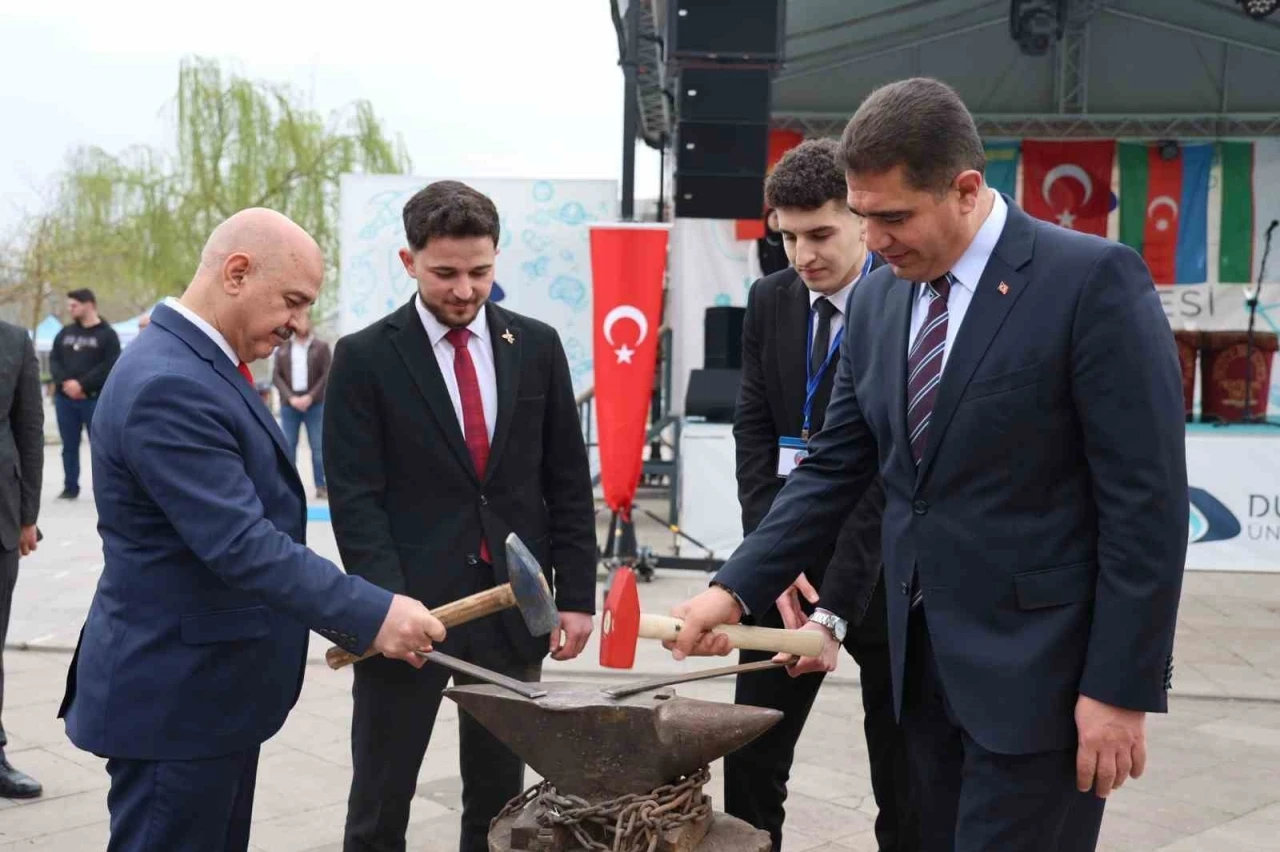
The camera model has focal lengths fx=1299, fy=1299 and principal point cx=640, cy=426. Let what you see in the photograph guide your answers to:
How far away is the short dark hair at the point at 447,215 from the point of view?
10.2 feet

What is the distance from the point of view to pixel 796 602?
10.8 ft

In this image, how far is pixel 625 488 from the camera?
8578 millimetres

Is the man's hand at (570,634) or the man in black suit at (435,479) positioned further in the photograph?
the man's hand at (570,634)

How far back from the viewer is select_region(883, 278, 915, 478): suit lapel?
2.39 m

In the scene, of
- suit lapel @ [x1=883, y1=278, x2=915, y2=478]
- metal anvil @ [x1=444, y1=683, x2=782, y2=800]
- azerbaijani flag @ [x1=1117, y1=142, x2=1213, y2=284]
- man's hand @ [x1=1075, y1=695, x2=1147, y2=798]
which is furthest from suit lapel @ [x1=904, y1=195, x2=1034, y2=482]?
azerbaijani flag @ [x1=1117, y1=142, x2=1213, y2=284]

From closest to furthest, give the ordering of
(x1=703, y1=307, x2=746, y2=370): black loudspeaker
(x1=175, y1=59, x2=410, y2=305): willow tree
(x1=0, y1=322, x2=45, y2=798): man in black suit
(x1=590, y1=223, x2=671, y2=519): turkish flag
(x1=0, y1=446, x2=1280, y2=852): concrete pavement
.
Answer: (x1=0, y1=446, x2=1280, y2=852): concrete pavement < (x1=0, y1=322, x2=45, y2=798): man in black suit < (x1=590, y1=223, x2=671, y2=519): turkish flag < (x1=703, y1=307, x2=746, y2=370): black loudspeaker < (x1=175, y1=59, x2=410, y2=305): willow tree

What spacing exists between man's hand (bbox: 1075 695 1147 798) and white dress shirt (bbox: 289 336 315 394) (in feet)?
40.2

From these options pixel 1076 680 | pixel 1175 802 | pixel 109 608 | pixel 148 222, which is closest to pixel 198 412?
pixel 109 608

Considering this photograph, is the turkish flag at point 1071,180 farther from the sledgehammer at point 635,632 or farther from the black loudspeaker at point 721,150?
the sledgehammer at point 635,632

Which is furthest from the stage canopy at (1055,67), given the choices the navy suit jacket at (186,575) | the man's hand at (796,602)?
the navy suit jacket at (186,575)

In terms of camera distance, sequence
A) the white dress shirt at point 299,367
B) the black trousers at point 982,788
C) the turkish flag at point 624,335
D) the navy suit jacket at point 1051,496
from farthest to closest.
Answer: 1. the white dress shirt at point 299,367
2. the turkish flag at point 624,335
3. the black trousers at point 982,788
4. the navy suit jacket at point 1051,496

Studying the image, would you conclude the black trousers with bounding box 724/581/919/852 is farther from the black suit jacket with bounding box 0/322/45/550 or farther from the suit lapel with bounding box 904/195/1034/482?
the black suit jacket with bounding box 0/322/45/550

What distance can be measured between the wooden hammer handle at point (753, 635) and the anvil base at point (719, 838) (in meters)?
0.34

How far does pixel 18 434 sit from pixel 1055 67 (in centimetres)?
1139
